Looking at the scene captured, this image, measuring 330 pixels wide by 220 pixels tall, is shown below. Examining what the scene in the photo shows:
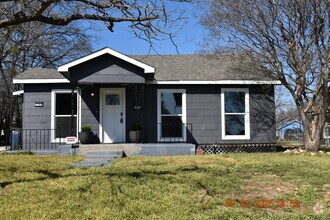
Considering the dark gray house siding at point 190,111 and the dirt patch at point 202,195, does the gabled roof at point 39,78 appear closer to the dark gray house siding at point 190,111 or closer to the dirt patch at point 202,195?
the dark gray house siding at point 190,111

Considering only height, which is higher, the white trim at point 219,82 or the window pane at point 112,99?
the white trim at point 219,82

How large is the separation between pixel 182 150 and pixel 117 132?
297cm

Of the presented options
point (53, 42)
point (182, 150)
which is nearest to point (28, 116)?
point (182, 150)

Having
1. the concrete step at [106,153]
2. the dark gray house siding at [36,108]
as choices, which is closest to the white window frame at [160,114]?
the concrete step at [106,153]

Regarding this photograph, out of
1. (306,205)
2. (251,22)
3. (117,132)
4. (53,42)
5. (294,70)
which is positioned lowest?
(306,205)

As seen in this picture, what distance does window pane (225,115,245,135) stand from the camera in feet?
50.0

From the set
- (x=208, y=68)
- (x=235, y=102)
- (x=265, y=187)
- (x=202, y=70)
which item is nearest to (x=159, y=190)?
(x=265, y=187)

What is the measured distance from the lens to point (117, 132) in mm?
14922

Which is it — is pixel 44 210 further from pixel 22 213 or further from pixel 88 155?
pixel 88 155

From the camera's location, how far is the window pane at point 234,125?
15234mm

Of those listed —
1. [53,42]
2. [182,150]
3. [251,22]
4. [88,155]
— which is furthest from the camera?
[53,42]

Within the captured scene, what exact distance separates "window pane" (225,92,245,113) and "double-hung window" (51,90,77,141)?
6186 millimetres

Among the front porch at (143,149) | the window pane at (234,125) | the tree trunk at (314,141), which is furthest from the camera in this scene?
the window pane at (234,125)

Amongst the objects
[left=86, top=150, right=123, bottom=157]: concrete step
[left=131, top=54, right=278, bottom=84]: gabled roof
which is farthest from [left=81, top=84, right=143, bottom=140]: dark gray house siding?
[left=86, top=150, right=123, bottom=157]: concrete step
